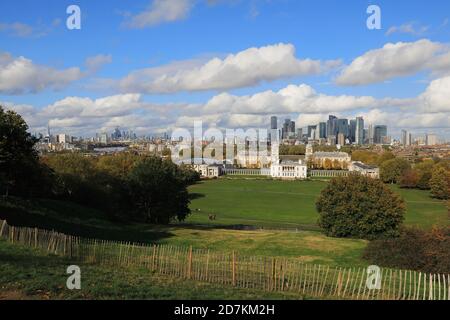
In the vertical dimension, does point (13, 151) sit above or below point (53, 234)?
above

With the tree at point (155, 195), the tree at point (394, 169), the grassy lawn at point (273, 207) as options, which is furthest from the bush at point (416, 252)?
the tree at point (394, 169)

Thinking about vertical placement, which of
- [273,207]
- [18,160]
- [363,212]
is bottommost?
[273,207]

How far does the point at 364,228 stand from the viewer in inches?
2094

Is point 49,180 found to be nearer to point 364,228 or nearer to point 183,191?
point 183,191

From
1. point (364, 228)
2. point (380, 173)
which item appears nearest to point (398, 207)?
point (364, 228)

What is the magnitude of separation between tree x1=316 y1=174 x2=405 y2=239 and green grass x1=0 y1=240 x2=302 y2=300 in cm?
3608

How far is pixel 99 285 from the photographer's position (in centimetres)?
1695

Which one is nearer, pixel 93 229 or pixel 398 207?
pixel 93 229

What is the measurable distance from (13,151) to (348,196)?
118 ft

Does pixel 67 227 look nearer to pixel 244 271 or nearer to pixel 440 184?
pixel 244 271

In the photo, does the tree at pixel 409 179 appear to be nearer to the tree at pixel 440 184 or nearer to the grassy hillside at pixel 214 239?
the tree at pixel 440 184

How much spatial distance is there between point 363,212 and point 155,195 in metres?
28.0

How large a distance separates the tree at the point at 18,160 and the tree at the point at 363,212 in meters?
33.5

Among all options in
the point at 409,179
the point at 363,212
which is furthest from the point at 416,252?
the point at 409,179
